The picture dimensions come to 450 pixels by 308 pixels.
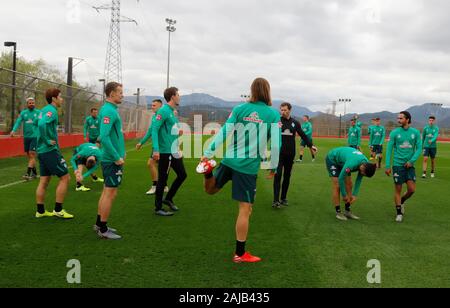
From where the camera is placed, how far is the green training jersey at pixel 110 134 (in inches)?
211

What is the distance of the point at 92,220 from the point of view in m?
6.48

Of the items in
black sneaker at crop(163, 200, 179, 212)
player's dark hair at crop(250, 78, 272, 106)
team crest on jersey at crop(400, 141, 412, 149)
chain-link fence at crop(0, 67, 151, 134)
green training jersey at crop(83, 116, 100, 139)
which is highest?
chain-link fence at crop(0, 67, 151, 134)

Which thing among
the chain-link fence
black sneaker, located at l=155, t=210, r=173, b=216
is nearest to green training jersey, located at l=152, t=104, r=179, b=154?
black sneaker, located at l=155, t=210, r=173, b=216

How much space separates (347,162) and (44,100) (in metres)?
16.8

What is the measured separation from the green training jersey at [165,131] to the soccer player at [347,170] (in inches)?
110

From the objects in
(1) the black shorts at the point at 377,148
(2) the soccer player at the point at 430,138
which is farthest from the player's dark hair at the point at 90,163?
(1) the black shorts at the point at 377,148

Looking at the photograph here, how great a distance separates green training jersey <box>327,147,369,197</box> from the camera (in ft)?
21.5

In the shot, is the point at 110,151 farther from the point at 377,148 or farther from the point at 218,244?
the point at 377,148

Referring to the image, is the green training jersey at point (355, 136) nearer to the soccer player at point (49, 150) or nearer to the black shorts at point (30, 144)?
the black shorts at point (30, 144)

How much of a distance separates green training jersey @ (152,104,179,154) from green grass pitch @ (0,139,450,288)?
1.18 m

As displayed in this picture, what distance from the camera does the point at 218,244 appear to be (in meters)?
5.34

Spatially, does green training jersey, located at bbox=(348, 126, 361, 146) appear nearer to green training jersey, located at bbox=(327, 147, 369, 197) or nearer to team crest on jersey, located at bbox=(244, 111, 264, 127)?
green training jersey, located at bbox=(327, 147, 369, 197)
